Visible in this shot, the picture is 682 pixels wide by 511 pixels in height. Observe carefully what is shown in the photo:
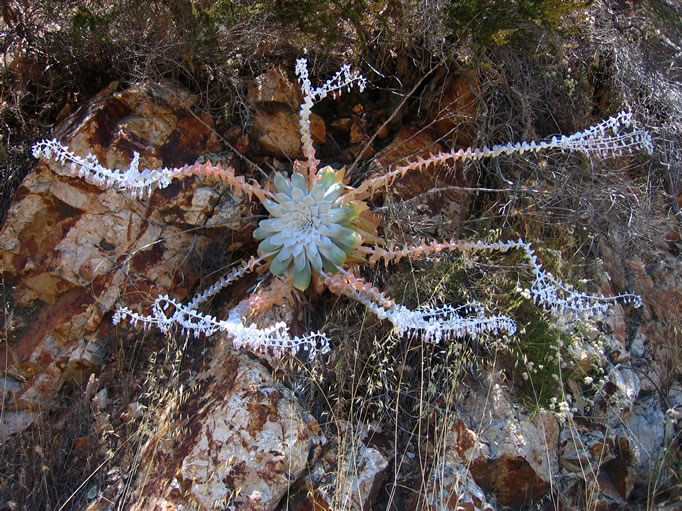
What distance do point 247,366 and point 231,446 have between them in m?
0.30

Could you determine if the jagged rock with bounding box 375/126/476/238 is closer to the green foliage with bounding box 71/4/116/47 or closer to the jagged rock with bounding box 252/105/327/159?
the jagged rock with bounding box 252/105/327/159

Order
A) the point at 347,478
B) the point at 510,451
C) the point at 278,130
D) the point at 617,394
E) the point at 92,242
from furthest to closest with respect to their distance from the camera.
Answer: the point at 278,130
the point at 92,242
the point at 617,394
the point at 510,451
the point at 347,478

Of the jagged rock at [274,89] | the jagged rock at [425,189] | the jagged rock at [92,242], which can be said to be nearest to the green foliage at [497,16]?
the jagged rock at [425,189]

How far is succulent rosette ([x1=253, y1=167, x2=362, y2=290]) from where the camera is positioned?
6.84 ft

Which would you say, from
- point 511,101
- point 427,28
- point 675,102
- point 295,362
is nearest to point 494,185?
point 511,101

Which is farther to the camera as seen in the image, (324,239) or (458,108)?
(458,108)

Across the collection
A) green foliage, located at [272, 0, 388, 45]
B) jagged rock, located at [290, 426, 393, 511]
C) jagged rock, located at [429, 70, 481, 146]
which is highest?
green foliage, located at [272, 0, 388, 45]

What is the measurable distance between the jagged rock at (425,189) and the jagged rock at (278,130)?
0.42 metres

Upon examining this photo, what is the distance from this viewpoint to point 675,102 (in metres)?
2.80

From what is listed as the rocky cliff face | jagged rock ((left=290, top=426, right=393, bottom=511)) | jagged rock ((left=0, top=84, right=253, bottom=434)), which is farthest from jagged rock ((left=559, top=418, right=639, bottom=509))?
jagged rock ((left=0, top=84, right=253, bottom=434))

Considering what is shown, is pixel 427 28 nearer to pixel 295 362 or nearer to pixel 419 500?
pixel 295 362

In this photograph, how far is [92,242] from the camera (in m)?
2.30

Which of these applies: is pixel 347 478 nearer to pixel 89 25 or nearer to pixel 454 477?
pixel 454 477

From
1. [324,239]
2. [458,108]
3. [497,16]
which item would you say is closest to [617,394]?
[324,239]
